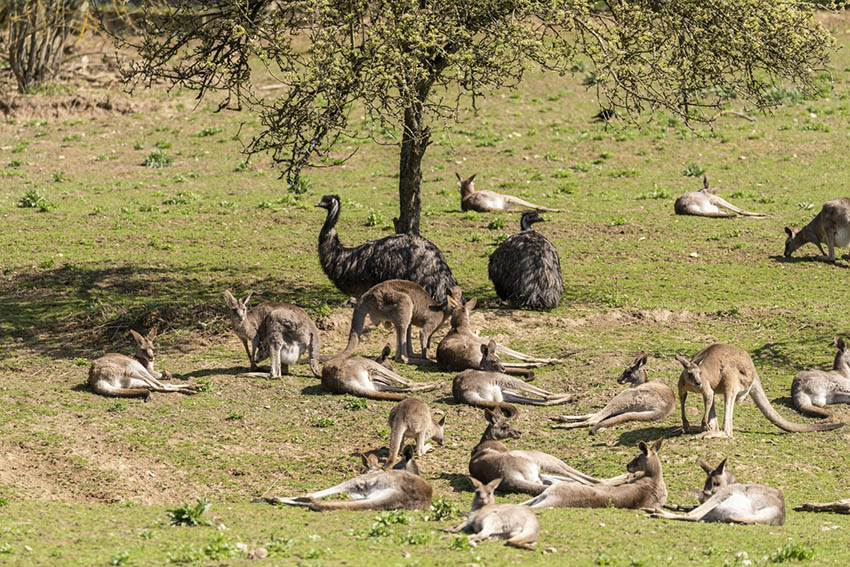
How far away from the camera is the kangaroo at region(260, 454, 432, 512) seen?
10.2 metres

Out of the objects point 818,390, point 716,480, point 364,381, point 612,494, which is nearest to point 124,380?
point 364,381

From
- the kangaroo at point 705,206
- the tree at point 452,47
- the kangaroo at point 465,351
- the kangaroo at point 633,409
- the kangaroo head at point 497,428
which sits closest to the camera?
the kangaroo head at point 497,428

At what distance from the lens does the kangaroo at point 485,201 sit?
2566cm

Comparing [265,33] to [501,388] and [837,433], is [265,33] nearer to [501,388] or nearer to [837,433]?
[501,388]

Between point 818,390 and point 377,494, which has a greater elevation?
point 818,390

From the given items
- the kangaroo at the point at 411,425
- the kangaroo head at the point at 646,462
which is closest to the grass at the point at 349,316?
the kangaroo at the point at 411,425

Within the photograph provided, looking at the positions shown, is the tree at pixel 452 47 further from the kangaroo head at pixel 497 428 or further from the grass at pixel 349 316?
the kangaroo head at pixel 497 428

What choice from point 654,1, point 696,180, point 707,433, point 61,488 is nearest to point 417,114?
point 654,1

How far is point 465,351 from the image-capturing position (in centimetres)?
1506

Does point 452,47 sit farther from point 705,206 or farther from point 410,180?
point 705,206

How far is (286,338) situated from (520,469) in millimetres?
4796

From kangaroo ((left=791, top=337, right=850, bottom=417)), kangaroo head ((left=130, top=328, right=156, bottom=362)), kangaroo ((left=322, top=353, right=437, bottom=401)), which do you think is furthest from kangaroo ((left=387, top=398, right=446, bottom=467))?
kangaroo ((left=791, top=337, right=850, bottom=417))

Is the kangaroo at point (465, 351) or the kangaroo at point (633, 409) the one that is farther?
the kangaroo at point (465, 351)

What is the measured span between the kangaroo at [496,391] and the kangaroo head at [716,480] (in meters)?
3.45
